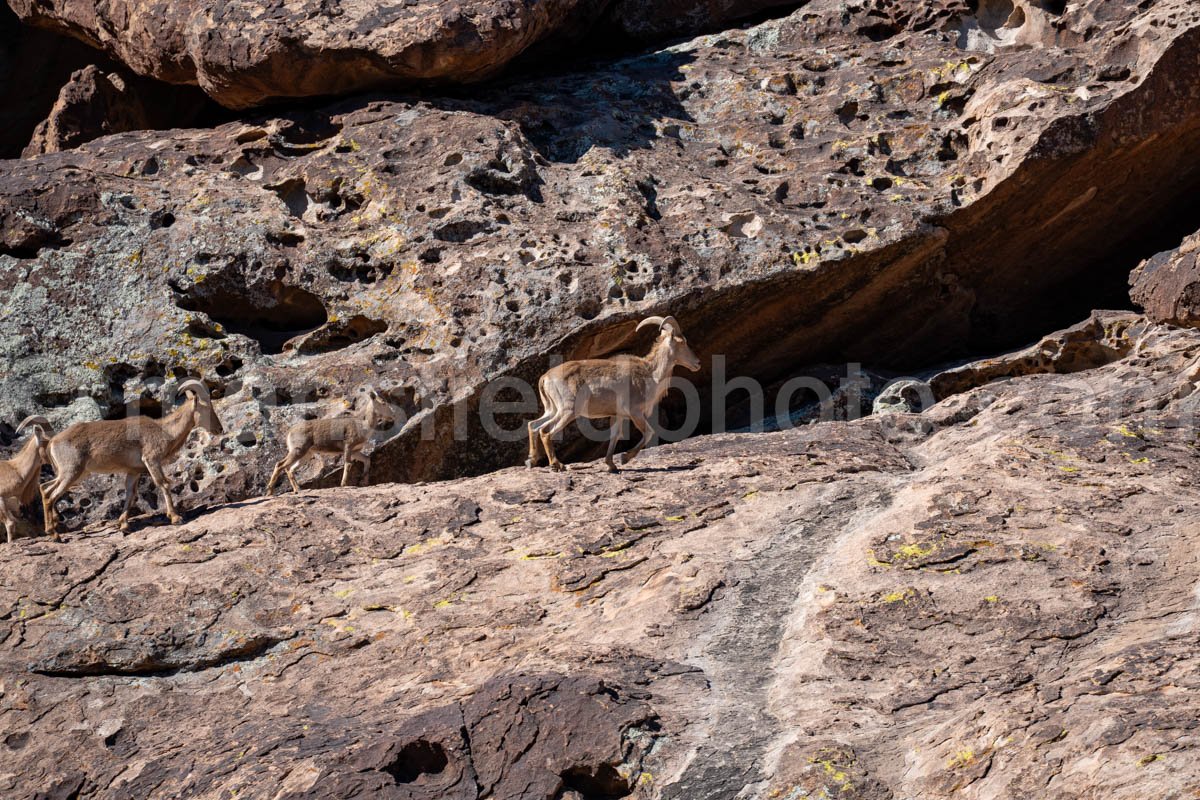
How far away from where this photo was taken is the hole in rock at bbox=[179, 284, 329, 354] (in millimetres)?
12945

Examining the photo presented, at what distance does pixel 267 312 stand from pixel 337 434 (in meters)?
2.24

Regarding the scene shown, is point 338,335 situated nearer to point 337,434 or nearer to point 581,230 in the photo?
point 337,434

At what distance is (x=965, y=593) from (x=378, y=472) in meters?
5.96

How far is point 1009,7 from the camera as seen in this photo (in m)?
15.7

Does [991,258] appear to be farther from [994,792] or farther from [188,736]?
[188,736]

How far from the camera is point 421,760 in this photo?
7.46 meters

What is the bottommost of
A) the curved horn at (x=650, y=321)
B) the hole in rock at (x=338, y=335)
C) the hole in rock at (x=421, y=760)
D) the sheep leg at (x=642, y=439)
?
the hole in rock at (x=421, y=760)

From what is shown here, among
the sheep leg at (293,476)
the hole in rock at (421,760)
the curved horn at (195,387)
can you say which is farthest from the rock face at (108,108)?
the hole in rock at (421,760)

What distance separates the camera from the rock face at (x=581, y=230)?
12438 mm

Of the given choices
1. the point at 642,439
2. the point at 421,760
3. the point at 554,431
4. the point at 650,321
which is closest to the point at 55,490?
the point at 554,431

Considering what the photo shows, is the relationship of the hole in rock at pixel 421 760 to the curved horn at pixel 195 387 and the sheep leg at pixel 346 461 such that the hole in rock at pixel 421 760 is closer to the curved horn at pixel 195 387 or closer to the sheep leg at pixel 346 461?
the sheep leg at pixel 346 461

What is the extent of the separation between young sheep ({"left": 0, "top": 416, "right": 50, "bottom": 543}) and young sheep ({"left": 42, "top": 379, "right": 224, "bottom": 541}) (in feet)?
0.43

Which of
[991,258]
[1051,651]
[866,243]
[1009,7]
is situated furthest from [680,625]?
[1009,7]

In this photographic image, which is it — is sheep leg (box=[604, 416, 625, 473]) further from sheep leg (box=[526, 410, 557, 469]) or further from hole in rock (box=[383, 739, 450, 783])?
hole in rock (box=[383, 739, 450, 783])
